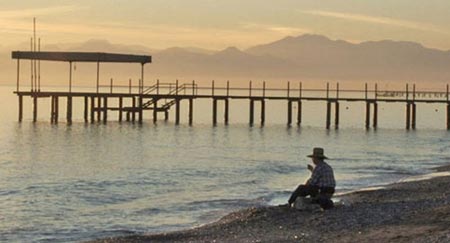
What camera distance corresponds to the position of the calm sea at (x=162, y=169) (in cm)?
2403

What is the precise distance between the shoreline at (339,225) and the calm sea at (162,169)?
2.27 m

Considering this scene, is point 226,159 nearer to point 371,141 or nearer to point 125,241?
point 371,141

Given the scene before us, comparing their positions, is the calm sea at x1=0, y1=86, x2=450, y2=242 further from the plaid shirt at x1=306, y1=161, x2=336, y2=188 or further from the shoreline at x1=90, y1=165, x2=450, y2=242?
the plaid shirt at x1=306, y1=161, x2=336, y2=188

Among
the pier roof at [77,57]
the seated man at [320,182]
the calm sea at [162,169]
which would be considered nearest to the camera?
the seated man at [320,182]

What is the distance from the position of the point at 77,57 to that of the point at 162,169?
29510 mm

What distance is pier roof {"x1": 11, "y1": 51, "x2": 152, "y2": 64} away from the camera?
69.4 metres

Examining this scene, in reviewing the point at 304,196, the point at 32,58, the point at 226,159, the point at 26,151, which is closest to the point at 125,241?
the point at 304,196

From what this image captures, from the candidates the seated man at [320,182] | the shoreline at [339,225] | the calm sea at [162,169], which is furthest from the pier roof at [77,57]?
the seated man at [320,182]

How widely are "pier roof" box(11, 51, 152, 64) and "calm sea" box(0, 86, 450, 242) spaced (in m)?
5.18

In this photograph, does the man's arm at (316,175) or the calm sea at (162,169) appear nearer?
the man's arm at (316,175)

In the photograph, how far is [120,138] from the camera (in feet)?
211

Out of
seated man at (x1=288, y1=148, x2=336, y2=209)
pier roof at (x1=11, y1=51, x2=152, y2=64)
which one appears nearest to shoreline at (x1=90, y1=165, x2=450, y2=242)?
seated man at (x1=288, y1=148, x2=336, y2=209)

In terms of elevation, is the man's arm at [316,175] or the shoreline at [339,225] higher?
the man's arm at [316,175]

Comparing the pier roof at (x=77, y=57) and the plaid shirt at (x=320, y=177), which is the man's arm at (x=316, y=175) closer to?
the plaid shirt at (x=320, y=177)
